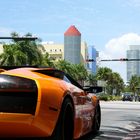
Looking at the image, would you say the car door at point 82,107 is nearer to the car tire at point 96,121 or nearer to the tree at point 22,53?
the car tire at point 96,121

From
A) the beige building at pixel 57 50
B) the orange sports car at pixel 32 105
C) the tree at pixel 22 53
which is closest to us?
the orange sports car at pixel 32 105

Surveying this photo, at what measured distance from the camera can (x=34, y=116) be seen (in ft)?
20.4

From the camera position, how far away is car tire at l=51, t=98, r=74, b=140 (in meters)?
6.67

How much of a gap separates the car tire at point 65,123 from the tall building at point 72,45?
13489cm

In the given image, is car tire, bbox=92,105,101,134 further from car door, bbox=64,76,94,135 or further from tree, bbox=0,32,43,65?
tree, bbox=0,32,43,65

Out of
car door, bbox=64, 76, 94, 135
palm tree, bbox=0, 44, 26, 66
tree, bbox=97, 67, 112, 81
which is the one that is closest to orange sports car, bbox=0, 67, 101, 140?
car door, bbox=64, 76, 94, 135

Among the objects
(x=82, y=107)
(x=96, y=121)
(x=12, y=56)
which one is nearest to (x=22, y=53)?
(x=12, y=56)

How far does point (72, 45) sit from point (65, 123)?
138 m

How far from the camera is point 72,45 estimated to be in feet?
476

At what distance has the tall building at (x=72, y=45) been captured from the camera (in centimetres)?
→ 14338

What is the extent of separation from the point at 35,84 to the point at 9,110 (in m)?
0.47

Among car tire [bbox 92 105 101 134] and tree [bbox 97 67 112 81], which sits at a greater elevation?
tree [bbox 97 67 112 81]

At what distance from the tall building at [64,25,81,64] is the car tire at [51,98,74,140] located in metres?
135

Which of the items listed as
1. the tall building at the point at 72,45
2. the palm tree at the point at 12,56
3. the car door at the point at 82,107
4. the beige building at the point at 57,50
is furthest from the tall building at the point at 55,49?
the car door at the point at 82,107
